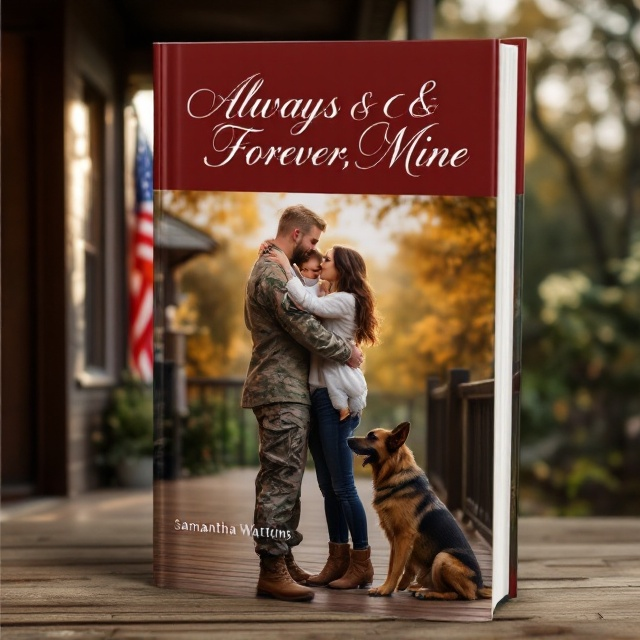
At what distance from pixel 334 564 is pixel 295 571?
0.12 metres

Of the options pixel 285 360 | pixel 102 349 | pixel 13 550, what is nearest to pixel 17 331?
pixel 102 349

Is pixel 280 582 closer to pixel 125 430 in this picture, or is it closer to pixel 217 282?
pixel 217 282

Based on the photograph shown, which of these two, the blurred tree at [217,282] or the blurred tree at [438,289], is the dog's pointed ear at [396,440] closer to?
the blurred tree at [438,289]

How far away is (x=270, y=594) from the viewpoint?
3109 millimetres

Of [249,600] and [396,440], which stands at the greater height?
[396,440]

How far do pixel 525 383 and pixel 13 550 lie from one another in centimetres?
763

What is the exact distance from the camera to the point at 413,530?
3027 mm

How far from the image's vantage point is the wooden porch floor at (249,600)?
2.83m

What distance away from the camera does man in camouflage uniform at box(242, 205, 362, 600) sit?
3057 millimetres

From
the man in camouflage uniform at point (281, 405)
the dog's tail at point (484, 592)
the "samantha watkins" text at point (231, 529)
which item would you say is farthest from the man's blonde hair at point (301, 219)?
the dog's tail at point (484, 592)

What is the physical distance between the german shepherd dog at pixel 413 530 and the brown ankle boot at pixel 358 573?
0.14 ft

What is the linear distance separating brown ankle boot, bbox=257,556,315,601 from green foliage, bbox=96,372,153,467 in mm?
3387

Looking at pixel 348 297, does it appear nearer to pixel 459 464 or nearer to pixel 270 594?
pixel 459 464

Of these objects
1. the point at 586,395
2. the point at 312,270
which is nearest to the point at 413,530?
the point at 312,270
